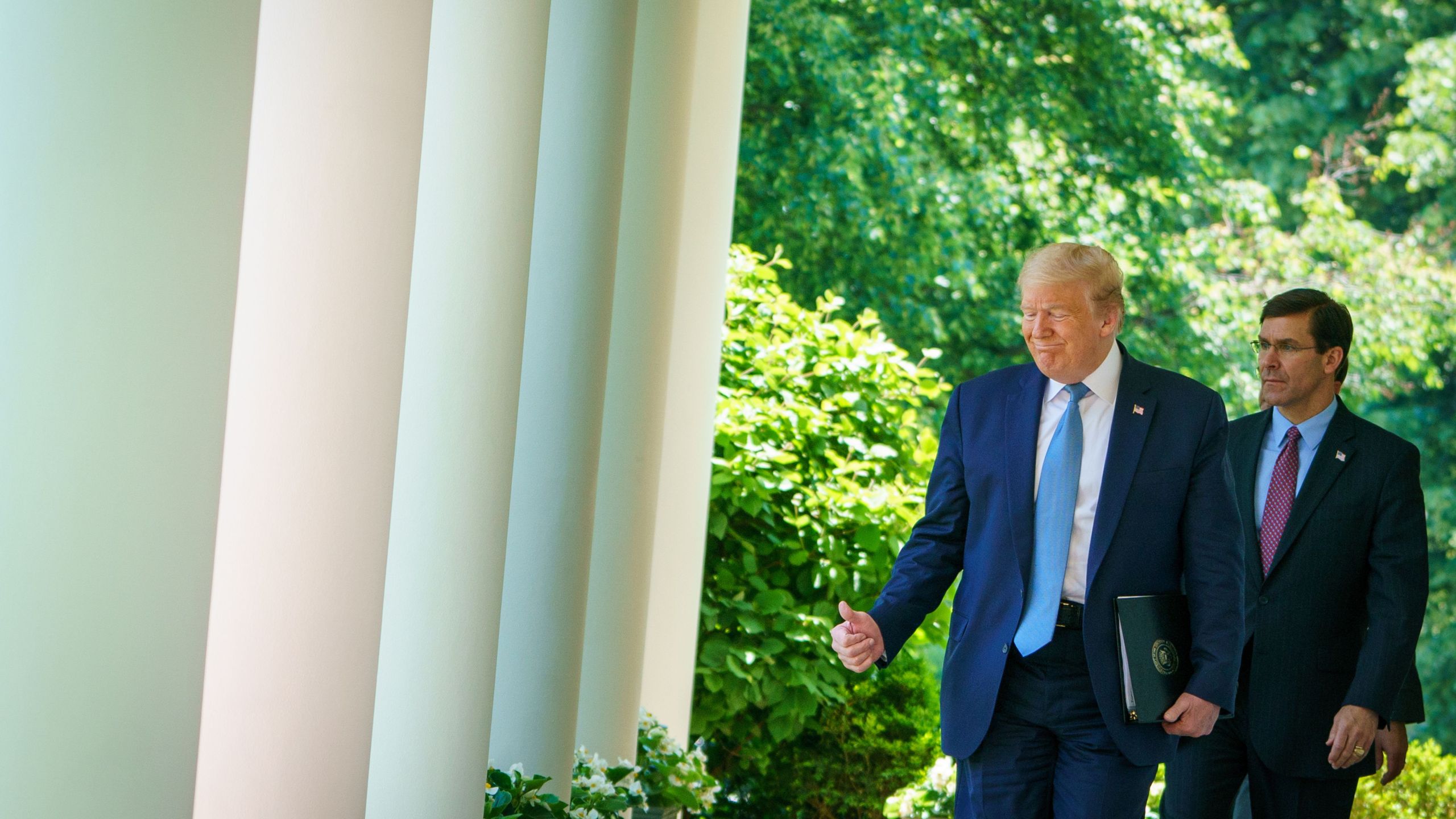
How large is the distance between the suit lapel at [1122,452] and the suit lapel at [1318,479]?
4.25ft

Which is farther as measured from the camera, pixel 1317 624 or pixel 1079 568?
pixel 1317 624

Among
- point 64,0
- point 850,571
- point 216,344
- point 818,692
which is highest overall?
point 64,0

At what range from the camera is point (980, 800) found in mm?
4102

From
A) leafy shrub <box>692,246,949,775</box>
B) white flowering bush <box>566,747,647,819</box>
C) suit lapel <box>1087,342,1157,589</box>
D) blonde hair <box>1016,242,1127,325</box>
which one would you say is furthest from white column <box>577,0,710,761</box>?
leafy shrub <box>692,246,949,775</box>

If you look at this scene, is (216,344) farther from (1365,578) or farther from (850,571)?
(850,571)

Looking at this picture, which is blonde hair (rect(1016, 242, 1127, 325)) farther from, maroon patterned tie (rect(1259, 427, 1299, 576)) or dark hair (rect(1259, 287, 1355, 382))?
maroon patterned tie (rect(1259, 427, 1299, 576))

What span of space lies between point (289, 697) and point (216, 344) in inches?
32.5

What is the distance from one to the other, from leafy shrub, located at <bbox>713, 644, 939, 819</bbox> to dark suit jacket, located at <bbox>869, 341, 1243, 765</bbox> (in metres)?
4.84

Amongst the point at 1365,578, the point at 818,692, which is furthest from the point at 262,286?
the point at 818,692

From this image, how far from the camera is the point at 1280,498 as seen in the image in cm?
518

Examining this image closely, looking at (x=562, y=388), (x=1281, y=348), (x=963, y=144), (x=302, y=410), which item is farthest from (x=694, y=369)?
(x=963, y=144)

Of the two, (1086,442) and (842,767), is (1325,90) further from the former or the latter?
(1086,442)

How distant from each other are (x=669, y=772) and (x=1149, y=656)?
2861 millimetres

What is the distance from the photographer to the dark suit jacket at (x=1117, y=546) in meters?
3.96
